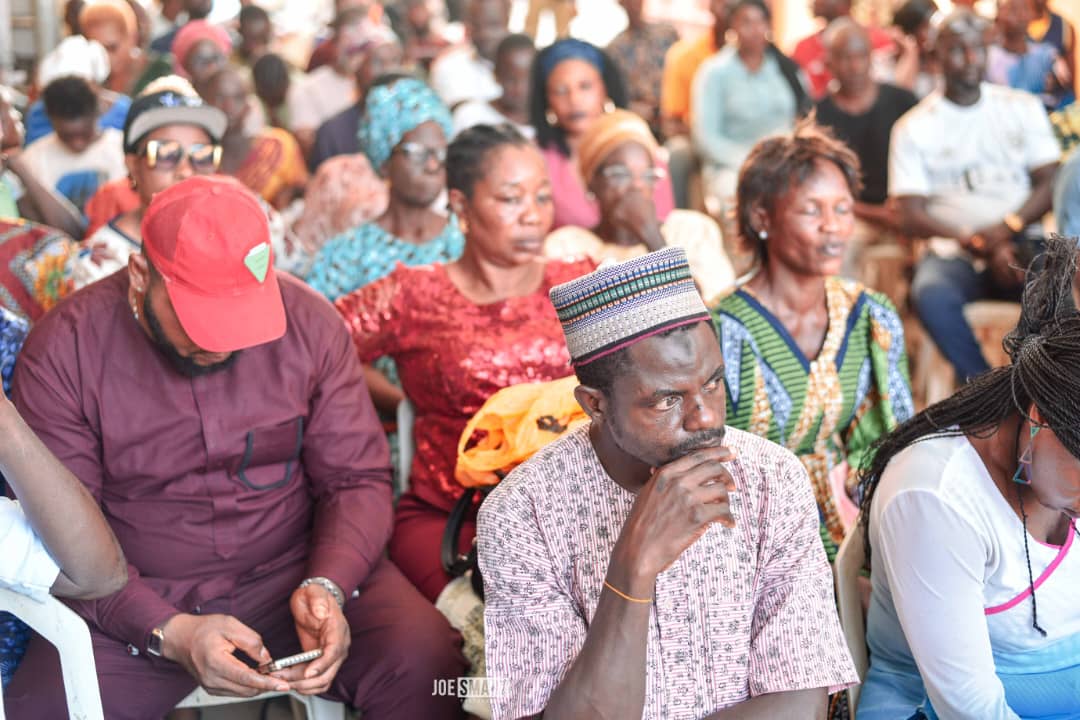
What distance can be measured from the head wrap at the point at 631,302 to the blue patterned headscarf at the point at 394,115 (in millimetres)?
2607

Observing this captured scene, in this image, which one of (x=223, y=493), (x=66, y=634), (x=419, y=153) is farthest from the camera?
(x=419, y=153)

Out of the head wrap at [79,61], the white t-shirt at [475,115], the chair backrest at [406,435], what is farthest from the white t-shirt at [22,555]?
the head wrap at [79,61]

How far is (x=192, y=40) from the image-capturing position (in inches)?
268

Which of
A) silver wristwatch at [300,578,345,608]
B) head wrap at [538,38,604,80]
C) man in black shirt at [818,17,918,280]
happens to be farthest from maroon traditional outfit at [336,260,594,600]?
man in black shirt at [818,17,918,280]

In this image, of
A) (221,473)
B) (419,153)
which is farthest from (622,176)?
(221,473)

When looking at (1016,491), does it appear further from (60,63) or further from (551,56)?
(60,63)

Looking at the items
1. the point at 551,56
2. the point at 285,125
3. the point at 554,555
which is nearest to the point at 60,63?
the point at 285,125

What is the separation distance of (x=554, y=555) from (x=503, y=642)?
0.60 ft

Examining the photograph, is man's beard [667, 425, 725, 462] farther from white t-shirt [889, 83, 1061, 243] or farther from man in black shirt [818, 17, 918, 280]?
man in black shirt [818, 17, 918, 280]

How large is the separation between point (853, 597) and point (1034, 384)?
2.24 ft

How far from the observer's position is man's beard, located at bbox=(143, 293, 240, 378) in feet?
9.03

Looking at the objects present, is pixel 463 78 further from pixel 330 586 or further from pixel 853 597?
pixel 853 597

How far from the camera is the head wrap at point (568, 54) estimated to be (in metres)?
5.63

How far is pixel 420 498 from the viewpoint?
345 cm
